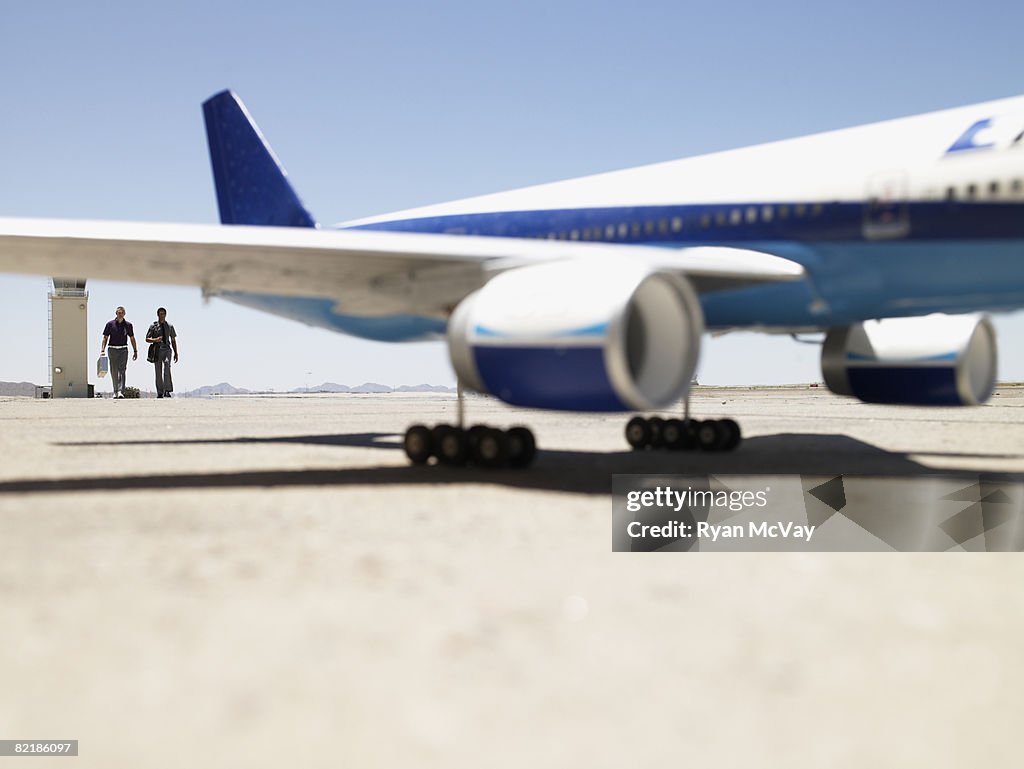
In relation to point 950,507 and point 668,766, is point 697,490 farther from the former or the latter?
point 668,766

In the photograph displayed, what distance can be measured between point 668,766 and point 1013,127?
7440 mm

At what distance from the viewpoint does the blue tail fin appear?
13.6 metres

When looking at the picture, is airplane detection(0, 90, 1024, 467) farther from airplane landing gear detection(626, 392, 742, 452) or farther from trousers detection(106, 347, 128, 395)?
trousers detection(106, 347, 128, 395)

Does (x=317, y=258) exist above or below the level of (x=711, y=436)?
above

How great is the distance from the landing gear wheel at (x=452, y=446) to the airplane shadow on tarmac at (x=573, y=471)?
0.11 meters

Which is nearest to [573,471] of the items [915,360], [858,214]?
[858,214]

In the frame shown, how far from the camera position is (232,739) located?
206 cm

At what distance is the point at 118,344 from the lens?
2747 centimetres

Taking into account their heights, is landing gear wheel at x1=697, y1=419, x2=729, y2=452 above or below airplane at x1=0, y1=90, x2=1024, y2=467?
below

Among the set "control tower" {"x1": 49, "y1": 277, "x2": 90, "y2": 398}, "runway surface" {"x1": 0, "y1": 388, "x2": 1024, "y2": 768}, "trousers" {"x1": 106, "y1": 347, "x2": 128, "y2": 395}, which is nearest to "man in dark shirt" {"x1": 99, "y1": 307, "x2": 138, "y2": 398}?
"trousers" {"x1": 106, "y1": 347, "x2": 128, "y2": 395}

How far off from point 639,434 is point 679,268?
3148 mm

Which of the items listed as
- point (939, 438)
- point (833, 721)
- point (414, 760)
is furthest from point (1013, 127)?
point (414, 760)

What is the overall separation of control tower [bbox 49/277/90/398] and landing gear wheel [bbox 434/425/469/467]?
32.5 metres

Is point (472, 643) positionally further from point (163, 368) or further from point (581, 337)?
point (163, 368)
